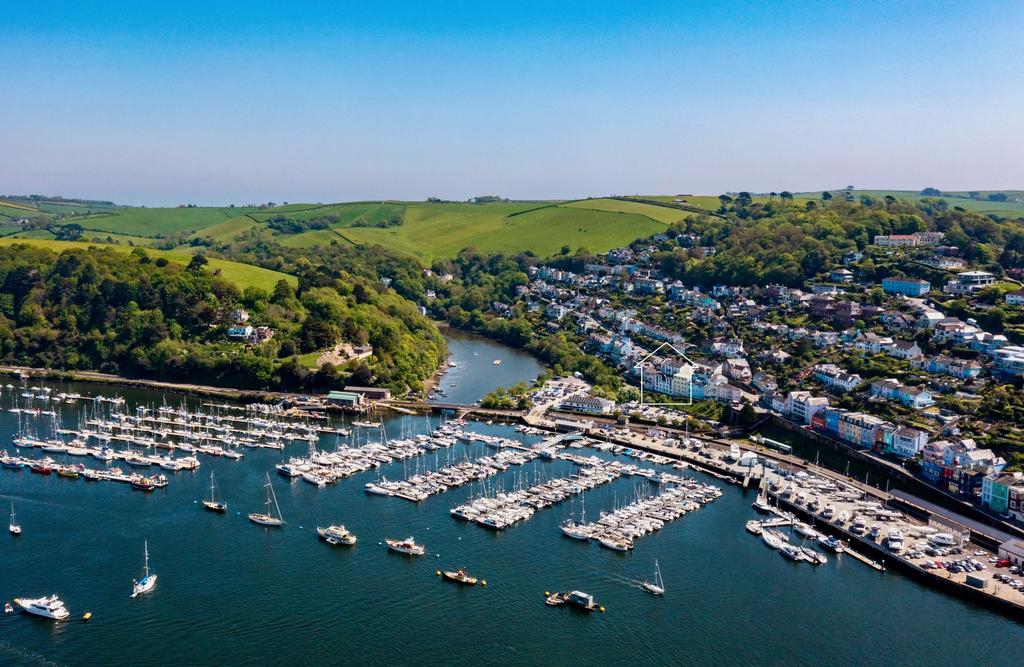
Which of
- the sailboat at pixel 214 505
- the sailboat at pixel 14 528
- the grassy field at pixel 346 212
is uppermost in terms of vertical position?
the grassy field at pixel 346 212

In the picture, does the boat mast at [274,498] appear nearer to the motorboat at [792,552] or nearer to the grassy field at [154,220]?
the motorboat at [792,552]

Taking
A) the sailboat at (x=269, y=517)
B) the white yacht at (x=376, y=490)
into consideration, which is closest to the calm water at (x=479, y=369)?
the white yacht at (x=376, y=490)

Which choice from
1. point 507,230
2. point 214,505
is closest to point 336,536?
point 214,505

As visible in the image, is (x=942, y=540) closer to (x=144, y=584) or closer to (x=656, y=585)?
(x=656, y=585)

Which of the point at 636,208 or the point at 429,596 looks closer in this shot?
the point at 429,596

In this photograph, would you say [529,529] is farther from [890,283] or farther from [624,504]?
[890,283]
